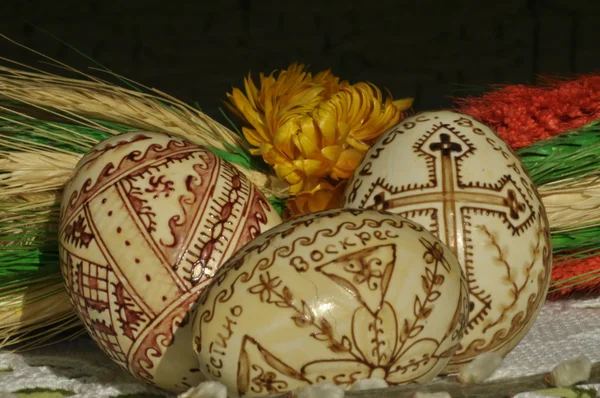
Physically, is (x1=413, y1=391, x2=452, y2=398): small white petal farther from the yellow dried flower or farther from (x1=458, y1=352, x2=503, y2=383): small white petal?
the yellow dried flower

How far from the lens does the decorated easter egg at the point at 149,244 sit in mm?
1280

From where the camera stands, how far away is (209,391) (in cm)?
110

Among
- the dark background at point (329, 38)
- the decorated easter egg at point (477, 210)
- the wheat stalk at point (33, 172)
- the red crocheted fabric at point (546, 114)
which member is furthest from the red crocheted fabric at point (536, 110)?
the dark background at point (329, 38)

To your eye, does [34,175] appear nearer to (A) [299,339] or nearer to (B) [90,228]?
(B) [90,228]

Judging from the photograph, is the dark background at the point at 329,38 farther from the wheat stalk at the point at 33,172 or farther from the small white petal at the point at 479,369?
the small white petal at the point at 479,369

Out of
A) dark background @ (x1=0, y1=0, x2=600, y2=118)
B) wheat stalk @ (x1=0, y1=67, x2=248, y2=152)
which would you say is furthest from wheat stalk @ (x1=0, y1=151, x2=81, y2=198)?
dark background @ (x1=0, y1=0, x2=600, y2=118)

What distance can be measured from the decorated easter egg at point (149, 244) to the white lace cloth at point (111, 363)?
12 centimetres

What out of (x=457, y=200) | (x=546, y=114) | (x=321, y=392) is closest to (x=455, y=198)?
(x=457, y=200)

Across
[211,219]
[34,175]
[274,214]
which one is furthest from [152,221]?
[34,175]

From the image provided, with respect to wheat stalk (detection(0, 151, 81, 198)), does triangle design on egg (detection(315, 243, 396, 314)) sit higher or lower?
lower

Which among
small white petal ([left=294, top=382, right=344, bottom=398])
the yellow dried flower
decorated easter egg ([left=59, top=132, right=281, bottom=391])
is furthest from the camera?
the yellow dried flower

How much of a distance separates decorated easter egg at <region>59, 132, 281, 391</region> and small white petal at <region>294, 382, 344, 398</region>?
244 mm

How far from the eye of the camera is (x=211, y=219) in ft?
4.31

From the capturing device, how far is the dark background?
10.6 feet
